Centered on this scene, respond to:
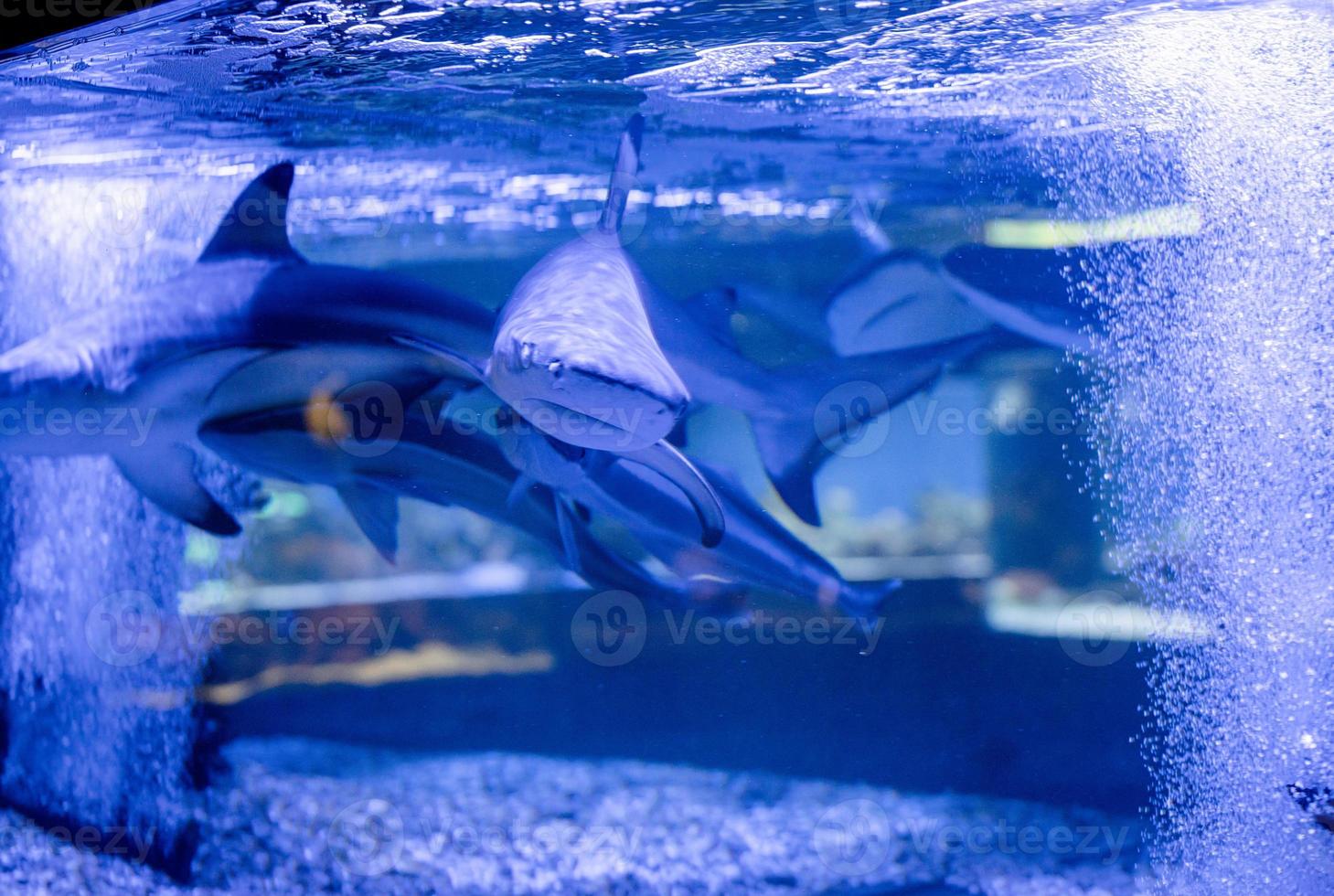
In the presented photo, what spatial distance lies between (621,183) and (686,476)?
147 cm

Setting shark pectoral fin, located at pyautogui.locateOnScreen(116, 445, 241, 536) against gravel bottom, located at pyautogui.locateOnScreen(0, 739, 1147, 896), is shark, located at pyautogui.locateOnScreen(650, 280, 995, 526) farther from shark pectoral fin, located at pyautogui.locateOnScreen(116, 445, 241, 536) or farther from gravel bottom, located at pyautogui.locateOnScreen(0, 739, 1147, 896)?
shark pectoral fin, located at pyautogui.locateOnScreen(116, 445, 241, 536)

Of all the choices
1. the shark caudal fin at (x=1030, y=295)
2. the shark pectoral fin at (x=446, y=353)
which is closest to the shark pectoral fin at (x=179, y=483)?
the shark pectoral fin at (x=446, y=353)

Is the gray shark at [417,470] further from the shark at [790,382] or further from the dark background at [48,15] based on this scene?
the dark background at [48,15]

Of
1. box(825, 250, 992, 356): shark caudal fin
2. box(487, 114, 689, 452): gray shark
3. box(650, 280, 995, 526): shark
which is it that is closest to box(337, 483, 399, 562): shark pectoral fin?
box(487, 114, 689, 452): gray shark

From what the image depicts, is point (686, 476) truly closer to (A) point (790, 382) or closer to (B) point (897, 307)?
(A) point (790, 382)

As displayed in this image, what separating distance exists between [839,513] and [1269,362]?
7.25 ft

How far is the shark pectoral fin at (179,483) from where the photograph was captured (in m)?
3.25

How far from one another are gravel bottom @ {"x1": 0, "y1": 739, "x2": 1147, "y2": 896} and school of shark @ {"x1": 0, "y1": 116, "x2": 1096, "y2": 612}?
3.30ft

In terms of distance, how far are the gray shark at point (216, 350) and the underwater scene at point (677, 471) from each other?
2 centimetres

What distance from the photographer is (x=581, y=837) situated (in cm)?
347

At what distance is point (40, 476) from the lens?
430 centimetres

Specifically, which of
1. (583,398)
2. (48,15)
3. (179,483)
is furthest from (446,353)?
(48,15)

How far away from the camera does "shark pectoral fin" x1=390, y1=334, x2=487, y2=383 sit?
116 inches

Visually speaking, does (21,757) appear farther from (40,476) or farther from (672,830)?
(672,830)
